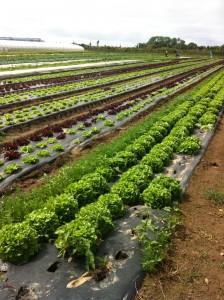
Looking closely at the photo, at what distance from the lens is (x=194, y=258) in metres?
6.59

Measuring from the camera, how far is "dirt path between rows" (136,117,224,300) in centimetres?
576

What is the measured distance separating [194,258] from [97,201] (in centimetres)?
212

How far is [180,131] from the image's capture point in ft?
44.5

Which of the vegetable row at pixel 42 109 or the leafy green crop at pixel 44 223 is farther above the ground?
the leafy green crop at pixel 44 223

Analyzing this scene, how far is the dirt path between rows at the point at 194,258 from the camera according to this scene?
5758 millimetres

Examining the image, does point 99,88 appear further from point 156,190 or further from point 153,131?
point 156,190

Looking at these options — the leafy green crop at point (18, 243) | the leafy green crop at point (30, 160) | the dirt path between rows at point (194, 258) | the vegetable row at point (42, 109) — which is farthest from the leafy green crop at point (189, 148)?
the vegetable row at point (42, 109)

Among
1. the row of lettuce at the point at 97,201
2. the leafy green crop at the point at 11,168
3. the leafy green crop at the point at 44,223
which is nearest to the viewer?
the row of lettuce at the point at 97,201

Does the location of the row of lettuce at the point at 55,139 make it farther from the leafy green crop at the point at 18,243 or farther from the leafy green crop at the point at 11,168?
the leafy green crop at the point at 18,243

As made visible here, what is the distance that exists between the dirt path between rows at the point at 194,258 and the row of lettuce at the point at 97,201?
66 cm

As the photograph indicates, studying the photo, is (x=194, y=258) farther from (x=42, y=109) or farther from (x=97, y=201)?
(x=42, y=109)

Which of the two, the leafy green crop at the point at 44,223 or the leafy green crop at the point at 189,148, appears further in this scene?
the leafy green crop at the point at 189,148

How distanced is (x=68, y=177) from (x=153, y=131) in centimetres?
491

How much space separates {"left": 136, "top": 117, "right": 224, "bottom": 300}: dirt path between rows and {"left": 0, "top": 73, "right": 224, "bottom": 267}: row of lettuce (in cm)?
66
